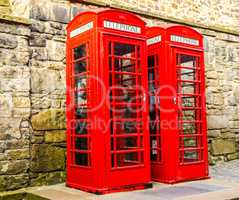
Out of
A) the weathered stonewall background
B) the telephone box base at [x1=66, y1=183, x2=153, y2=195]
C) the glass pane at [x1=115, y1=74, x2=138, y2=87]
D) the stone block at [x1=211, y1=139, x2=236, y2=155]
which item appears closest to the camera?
the telephone box base at [x1=66, y1=183, x2=153, y2=195]

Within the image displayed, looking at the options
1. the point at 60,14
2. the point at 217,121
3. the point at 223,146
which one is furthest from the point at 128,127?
the point at 223,146

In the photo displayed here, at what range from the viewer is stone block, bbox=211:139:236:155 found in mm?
7785

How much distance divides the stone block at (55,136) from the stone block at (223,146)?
11.4 feet

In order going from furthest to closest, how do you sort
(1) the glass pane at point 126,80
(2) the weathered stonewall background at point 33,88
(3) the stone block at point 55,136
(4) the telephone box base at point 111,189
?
(3) the stone block at point 55,136, (1) the glass pane at point 126,80, (2) the weathered stonewall background at point 33,88, (4) the telephone box base at point 111,189

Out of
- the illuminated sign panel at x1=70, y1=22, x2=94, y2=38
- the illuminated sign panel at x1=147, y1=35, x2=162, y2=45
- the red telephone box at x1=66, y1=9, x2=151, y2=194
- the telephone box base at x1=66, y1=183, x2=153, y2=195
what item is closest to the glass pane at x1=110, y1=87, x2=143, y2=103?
the red telephone box at x1=66, y1=9, x2=151, y2=194

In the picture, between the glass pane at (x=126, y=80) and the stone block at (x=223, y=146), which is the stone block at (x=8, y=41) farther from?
the stone block at (x=223, y=146)

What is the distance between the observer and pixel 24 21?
5305mm

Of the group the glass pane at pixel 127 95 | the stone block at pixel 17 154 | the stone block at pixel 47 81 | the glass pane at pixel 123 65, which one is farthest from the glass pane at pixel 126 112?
the stone block at pixel 17 154

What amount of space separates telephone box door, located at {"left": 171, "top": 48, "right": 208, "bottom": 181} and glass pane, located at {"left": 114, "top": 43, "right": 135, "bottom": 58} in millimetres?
755

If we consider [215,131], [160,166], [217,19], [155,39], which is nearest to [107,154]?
[160,166]

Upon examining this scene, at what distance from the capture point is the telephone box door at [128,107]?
16.0ft

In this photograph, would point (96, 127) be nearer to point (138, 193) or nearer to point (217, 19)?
point (138, 193)

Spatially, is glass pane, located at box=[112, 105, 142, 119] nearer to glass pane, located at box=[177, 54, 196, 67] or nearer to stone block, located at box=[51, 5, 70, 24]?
glass pane, located at box=[177, 54, 196, 67]

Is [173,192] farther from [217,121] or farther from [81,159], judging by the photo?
A: [217,121]
